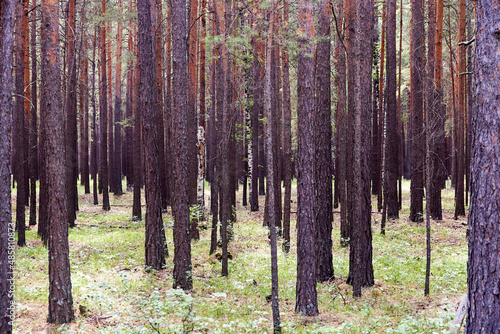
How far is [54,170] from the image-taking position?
6.60 metres

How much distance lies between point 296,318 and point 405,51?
27617 millimetres

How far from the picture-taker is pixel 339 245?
14.0 m

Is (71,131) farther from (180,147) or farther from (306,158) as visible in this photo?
(306,158)

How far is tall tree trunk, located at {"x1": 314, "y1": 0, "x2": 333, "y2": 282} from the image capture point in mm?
9320

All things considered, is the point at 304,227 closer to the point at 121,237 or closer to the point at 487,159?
the point at 487,159

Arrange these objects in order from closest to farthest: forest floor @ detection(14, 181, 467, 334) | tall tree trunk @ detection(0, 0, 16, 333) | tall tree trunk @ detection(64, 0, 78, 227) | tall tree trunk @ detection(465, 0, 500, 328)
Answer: tall tree trunk @ detection(465, 0, 500, 328)
tall tree trunk @ detection(0, 0, 16, 333)
forest floor @ detection(14, 181, 467, 334)
tall tree trunk @ detection(64, 0, 78, 227)

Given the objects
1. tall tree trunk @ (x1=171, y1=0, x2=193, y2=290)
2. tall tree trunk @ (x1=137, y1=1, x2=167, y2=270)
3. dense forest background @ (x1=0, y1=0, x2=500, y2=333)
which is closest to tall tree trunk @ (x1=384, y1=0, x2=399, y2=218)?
dense forest background @ (x1=0, y1=0, x2=500, y2=333)

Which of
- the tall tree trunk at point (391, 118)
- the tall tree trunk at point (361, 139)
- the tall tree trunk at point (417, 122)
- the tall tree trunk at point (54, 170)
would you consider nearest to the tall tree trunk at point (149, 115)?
the tall tree trunk at point (54, 170)

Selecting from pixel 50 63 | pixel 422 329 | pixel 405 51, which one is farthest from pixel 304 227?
pixel 405 51

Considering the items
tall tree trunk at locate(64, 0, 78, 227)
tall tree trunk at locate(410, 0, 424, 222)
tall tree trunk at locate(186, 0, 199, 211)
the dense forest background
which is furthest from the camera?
tall tree trunk at locate(410, 0, 424, 222)

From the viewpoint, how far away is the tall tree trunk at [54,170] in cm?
655

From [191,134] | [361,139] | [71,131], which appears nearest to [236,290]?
[361,139]

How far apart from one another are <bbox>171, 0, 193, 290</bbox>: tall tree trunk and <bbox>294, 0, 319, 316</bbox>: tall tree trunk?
9.14 ft

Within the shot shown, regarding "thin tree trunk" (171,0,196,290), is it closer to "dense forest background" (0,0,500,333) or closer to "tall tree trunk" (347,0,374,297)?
"dense forest background" (0,0,500,333)
